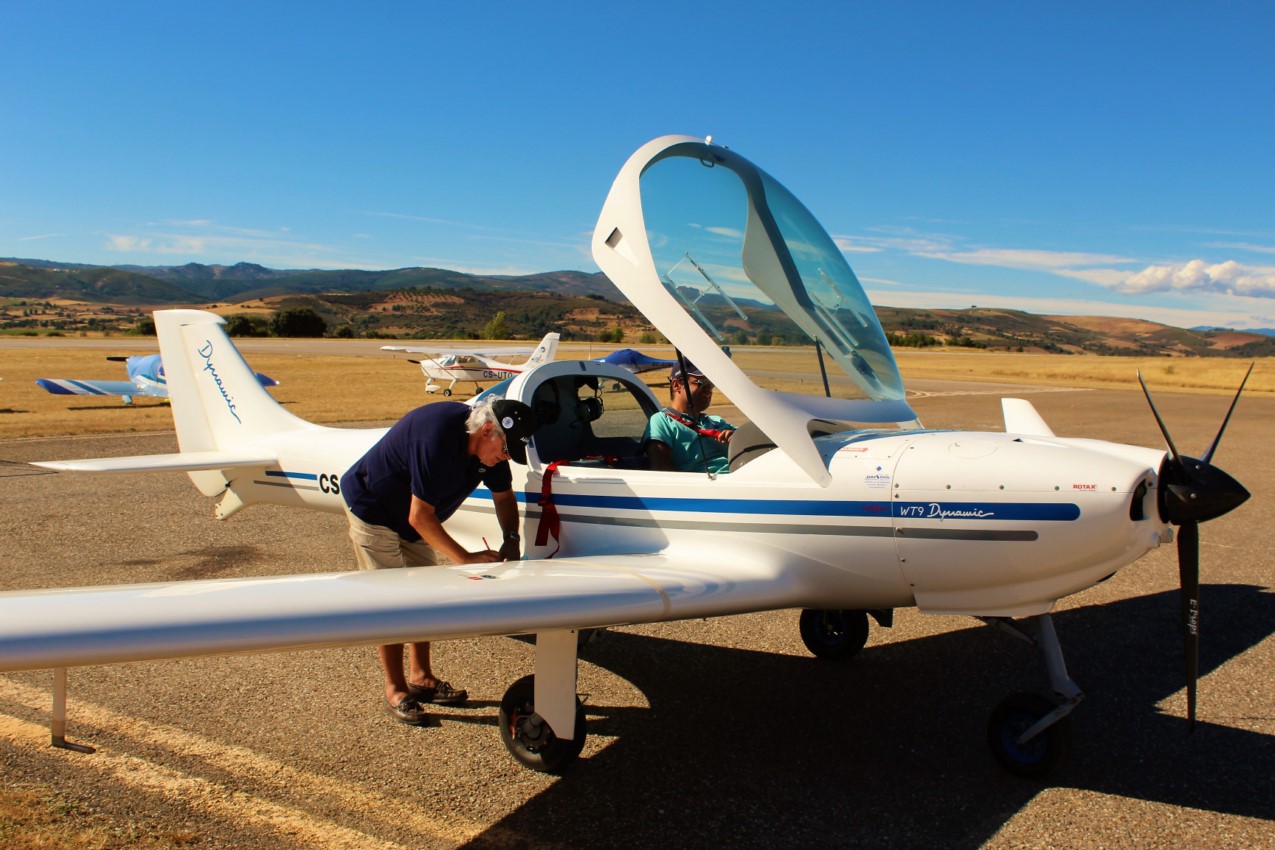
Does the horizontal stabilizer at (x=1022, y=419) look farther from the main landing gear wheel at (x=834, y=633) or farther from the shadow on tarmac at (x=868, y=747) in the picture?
the main landing gear wheel at (x=834, y=633)

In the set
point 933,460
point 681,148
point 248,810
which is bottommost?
point 248,810

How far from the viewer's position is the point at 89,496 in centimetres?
957

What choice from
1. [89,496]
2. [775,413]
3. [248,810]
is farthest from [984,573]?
[89,496]

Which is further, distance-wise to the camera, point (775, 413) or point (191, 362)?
point (191, 362)

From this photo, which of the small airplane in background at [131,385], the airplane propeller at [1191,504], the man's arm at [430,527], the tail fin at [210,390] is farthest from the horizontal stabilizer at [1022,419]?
the small airplane in background at [131,385]

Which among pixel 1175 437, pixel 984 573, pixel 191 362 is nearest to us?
pixel 984 573

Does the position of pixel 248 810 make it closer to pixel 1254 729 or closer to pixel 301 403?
pixel 1254 729

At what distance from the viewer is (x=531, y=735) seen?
3.88 m

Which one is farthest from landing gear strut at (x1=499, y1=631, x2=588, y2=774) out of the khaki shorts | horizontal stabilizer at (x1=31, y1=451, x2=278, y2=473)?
horizontal stabilizer at (x1=31, y1=451, x2=278, y2=473)

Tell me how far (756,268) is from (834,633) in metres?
2.24

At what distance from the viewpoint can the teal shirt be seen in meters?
4.74

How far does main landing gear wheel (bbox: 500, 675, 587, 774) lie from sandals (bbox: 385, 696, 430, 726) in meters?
0.54

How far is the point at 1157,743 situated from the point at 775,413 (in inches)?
93.8

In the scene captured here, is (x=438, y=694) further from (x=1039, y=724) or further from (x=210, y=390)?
(x=210, y=390)
